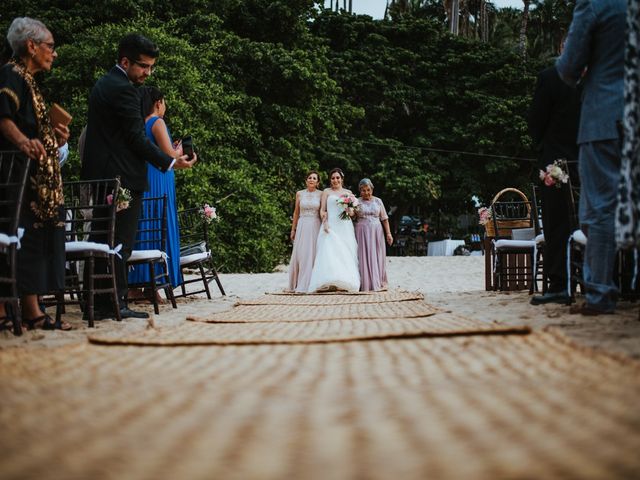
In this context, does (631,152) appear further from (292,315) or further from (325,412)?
(292,315)

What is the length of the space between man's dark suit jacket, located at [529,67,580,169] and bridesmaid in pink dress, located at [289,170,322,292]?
20.0ft

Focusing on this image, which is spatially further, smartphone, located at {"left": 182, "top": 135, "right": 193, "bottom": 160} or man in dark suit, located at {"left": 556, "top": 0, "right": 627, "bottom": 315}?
smartphone, located at {"left": 182, "top": 135, "right": 193, "bottom": 160}

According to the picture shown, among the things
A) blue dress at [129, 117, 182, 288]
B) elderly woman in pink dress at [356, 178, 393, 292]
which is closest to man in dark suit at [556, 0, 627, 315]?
blue dress at [129, 117, 182, 288]

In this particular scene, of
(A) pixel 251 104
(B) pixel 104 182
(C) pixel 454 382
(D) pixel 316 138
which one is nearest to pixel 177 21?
(A) pixel 251 104

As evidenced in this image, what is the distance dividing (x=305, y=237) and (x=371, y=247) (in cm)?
122

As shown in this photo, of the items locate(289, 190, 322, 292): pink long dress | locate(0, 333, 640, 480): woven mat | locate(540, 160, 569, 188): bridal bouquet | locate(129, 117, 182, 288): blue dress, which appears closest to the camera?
locate(0, 333, 640, 480): woven mat

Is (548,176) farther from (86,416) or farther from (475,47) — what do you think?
(475,47)

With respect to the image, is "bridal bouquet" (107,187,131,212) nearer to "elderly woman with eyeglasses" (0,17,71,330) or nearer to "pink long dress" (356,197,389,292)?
"elderly woman with eyeglasses" (0,17,71,330)

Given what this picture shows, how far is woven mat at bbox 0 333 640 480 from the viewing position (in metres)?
1.53

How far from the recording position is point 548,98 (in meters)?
6.38

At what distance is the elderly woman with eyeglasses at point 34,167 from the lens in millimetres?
4805

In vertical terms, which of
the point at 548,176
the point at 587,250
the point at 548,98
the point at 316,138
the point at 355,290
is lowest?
the point at 355,290

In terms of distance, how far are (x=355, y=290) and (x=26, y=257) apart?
749 cm

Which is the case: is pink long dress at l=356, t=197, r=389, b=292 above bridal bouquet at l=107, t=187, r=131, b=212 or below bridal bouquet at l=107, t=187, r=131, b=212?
below
